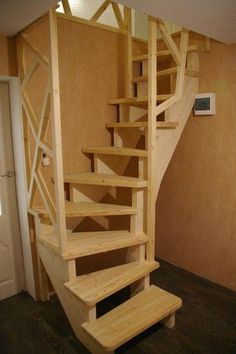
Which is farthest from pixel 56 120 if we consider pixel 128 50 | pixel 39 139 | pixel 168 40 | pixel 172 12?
pixel 128 50

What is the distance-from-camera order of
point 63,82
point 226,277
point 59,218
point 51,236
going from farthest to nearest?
point 226,277 < point 63,82 < point 51,236 < point 59,218

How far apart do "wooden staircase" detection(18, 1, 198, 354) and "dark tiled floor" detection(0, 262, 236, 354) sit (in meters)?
0.15

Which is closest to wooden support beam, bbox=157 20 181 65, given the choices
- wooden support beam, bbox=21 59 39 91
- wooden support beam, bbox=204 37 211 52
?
wooden support beam, bbox=204 37 211 52

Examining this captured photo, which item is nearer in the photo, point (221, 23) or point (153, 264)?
point (221, 23)

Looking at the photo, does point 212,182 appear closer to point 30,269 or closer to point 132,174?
point 132,174

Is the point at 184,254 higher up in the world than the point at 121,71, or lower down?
lower down

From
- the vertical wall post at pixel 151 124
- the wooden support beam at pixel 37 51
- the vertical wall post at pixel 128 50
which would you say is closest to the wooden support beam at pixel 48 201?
the vertical wall post at pixel 151 124

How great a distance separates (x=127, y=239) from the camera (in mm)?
2301

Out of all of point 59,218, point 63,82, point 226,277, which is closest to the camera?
point 59,218

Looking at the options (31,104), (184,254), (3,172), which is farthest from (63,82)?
(184,254)

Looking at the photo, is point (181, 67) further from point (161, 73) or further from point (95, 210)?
point (95, 210)

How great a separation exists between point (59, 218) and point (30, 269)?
976 millimetres

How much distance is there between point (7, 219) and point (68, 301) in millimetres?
985

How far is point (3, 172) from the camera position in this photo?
2.55m
